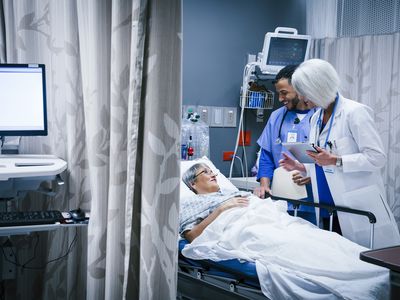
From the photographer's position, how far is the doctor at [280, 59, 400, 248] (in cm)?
240

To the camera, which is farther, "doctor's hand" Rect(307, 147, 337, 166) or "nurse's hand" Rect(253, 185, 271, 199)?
"nurse's hand" Rect(253, 185, 271, 199)

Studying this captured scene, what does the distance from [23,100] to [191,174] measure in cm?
111

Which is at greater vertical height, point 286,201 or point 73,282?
point 286,201

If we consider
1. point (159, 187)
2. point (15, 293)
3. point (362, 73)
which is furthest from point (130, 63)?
point (362, 73)

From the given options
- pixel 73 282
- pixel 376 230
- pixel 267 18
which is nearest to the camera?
pixel 73 282

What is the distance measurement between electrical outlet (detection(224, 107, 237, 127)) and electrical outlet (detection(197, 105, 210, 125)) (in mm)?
183

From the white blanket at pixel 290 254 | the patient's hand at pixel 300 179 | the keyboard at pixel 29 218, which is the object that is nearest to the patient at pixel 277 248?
the white blanket at pixel 290 254

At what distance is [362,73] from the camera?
148 inches

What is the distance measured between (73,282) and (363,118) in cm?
169

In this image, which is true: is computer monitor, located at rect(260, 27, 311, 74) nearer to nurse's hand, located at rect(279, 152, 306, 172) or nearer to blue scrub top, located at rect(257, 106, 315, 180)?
blue scrub top, located at rect(257, 106, 315, 180)

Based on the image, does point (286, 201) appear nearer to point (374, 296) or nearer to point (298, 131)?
point (298, 131)

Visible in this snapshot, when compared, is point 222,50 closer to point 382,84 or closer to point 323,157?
point 382,84

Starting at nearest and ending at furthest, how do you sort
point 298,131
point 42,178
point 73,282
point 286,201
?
point 42,178 < point 73,282 < point 286,201 < point 298,131

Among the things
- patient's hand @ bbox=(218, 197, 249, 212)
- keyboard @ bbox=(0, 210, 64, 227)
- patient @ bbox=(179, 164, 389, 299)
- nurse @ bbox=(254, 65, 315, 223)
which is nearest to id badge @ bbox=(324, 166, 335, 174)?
patient @ bbox=(179, 164, 389, 299)
